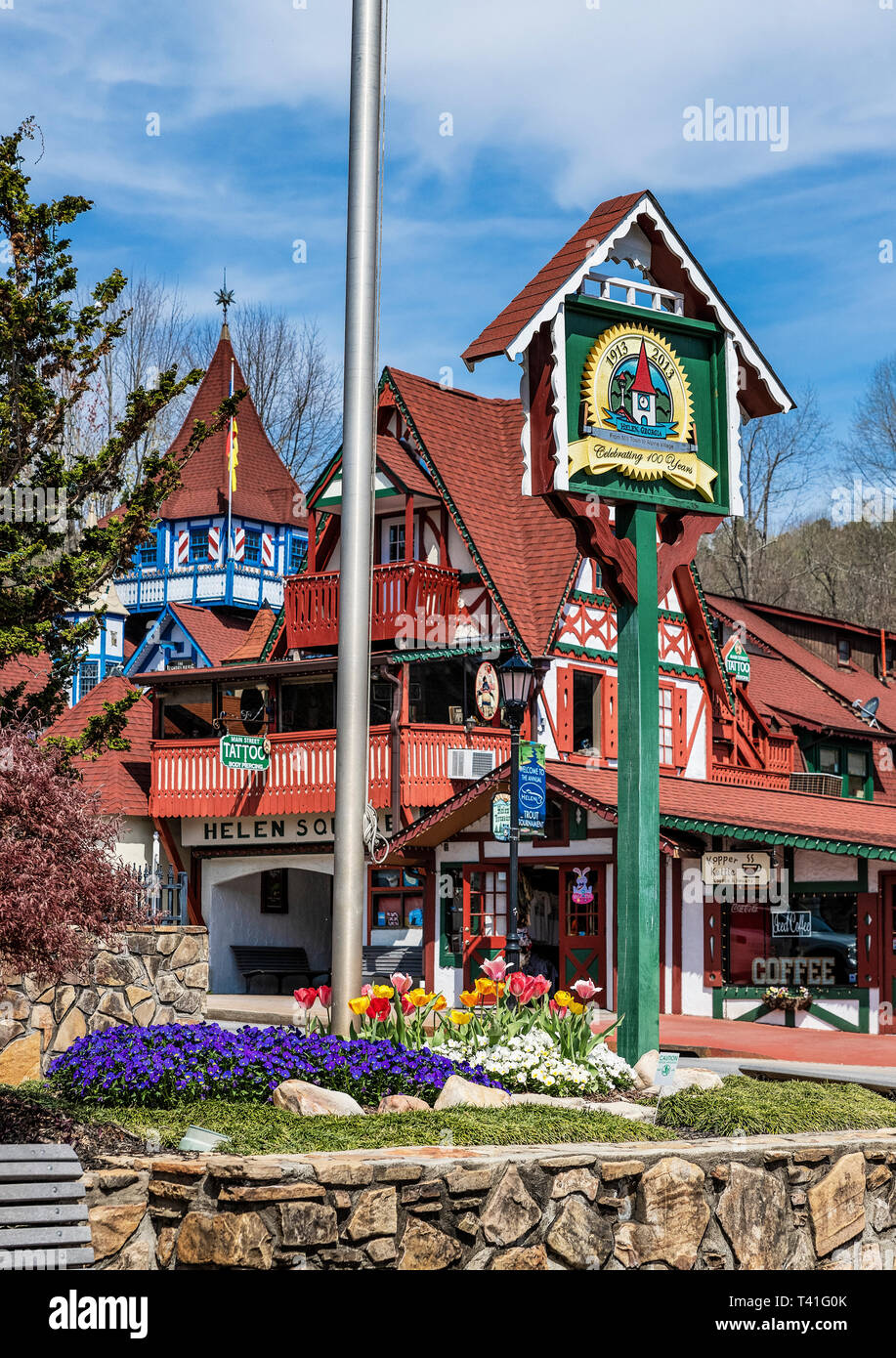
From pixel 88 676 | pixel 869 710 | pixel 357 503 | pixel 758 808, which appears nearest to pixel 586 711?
pixel 758 808

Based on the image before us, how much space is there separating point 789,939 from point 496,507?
9.02 meters

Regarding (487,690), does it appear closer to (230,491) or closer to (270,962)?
(270,962)

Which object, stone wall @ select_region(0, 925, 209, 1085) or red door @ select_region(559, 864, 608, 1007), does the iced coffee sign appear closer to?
red door @ select_region(559, 864, 608, 1007)

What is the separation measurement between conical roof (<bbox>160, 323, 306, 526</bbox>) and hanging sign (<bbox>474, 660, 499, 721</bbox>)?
1882cm

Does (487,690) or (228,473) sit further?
(228,473)

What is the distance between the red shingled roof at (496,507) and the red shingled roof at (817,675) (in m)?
9.33

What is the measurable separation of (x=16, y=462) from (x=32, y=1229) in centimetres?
1043

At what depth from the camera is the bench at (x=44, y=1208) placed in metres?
6.88

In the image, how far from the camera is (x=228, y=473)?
143ft

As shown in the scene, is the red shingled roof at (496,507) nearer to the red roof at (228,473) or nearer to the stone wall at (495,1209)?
the red roof at (228,473)

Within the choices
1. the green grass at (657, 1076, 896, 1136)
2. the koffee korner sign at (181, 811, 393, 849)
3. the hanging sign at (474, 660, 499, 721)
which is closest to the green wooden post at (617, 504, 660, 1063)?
the green grass at (657, 1076, 896, 1136)
